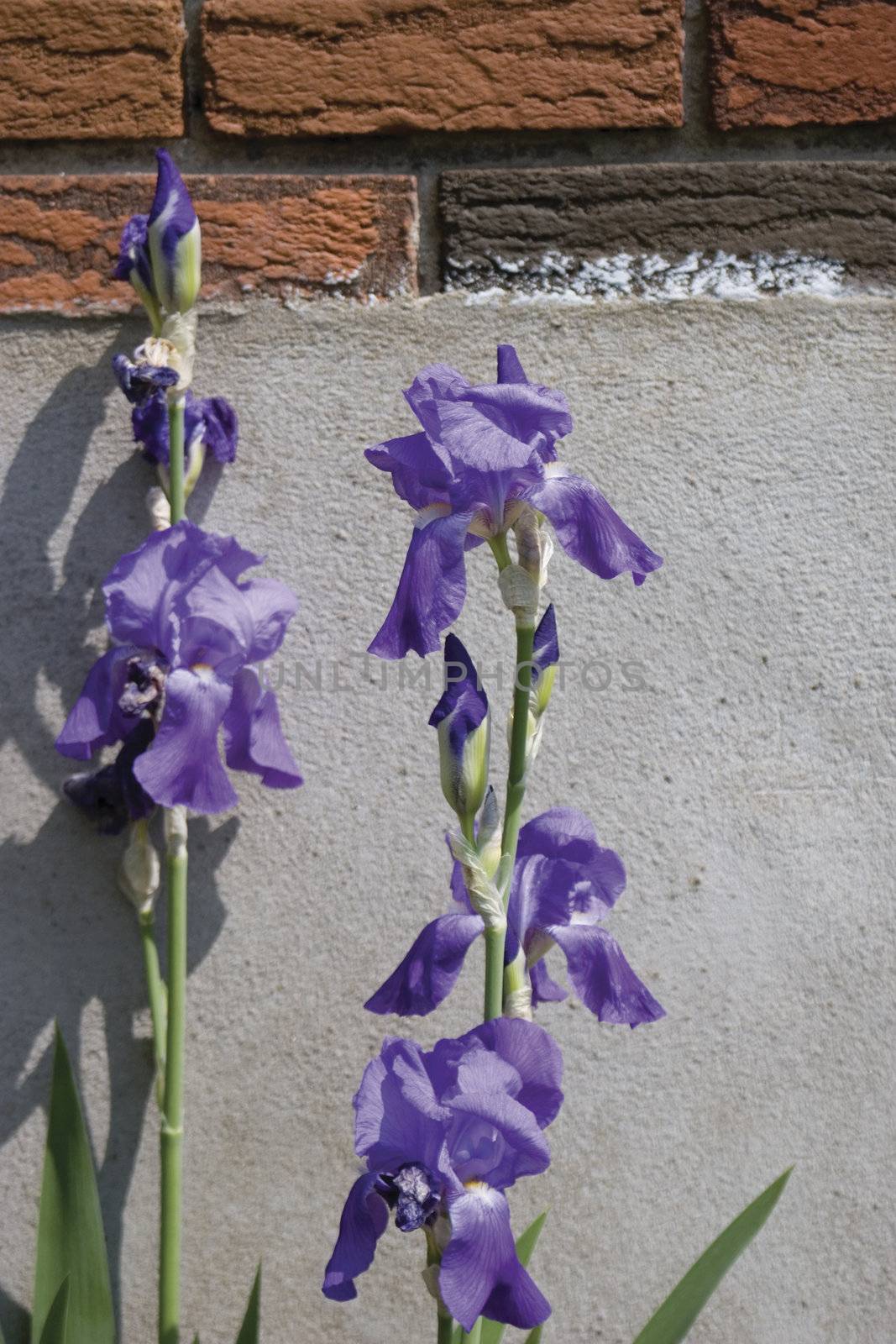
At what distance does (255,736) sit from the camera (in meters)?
1.33

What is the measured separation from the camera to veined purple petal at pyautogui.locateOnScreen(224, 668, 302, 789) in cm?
132

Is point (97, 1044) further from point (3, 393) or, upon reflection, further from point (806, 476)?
point (806, 476)

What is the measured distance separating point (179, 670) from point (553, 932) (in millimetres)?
498

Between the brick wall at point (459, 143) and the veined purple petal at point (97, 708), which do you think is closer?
the veined purple petal at point (97, 708)

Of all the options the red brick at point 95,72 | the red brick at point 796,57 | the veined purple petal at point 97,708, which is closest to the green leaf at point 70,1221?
the veined purple petal at point 97,708

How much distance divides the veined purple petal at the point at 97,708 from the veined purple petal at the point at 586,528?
58 centimetres

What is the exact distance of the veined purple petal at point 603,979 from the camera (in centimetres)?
111

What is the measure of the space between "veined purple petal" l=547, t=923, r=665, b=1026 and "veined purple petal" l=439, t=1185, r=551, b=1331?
0.25 metres

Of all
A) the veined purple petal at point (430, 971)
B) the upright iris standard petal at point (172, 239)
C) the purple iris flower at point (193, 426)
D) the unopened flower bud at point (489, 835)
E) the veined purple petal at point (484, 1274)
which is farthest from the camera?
the purple iris flower at point (193, 426)

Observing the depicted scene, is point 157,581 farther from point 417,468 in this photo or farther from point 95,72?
point 95,72

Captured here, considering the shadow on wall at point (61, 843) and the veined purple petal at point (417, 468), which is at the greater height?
the veined purple petal at point (417, 468)

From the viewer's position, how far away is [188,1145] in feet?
4.91

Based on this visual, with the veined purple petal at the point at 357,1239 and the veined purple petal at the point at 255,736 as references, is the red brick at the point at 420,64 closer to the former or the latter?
the veined purple petal at the point at 255,736

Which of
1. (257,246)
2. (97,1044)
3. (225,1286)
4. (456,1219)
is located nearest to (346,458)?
(257,246)
